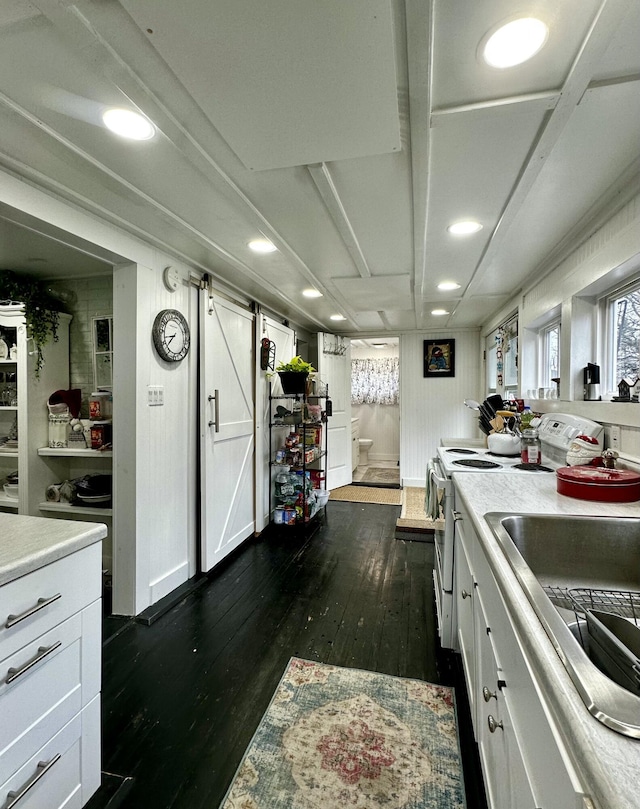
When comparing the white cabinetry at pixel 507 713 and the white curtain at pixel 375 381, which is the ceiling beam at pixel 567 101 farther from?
the white curtain at pixel 375 381

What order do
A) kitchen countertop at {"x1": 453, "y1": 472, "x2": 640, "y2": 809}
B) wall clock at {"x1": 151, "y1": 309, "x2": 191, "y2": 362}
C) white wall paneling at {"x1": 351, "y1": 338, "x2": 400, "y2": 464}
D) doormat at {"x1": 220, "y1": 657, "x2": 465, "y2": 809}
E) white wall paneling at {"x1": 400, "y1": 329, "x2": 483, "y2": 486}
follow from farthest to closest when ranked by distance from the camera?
white wall paneling at {"x1": 351, "y1": 338, "x2": 400, "y2": 464} → white wall paneling at {"x1": 400, "y1": 329, "x2": 483, "y2": 486} → wall clock at {"x1": 151, "y1": 309, "x2": 191, "y2": 362} → doormat at {"x1": 220, "y1": 657, "x2": 465, "y2": 809} → kitchen countertop at {"x1": 453, "y1": 472, "x2": 640, "y2": 809}

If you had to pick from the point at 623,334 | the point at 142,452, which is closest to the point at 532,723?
the point at 623,334

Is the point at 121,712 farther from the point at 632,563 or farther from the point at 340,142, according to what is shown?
the point at 340,142

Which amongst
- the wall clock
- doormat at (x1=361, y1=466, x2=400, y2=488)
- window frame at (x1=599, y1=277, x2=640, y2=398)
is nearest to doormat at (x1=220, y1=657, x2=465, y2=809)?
window frame at (x1=599, y1=277, x2=640, y2=398)

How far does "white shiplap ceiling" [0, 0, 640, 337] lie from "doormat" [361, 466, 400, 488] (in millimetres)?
3929

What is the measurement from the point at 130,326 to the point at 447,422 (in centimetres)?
420

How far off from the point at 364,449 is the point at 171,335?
4970 millimetres

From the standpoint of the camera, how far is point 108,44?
945 millimetres

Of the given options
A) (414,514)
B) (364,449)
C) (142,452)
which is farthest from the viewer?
(364,449)

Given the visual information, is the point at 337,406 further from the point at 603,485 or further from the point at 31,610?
the point at 31,610

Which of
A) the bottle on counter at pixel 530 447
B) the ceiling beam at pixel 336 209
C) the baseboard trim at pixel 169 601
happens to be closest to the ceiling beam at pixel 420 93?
the ceiling beam at pixel 336 209

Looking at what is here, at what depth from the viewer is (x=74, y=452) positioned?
255 cm

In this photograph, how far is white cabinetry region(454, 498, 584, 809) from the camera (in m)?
0.53

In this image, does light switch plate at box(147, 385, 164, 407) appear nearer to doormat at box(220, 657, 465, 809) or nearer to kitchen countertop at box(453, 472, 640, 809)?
doormat at box(220, 657, 465, 809)
